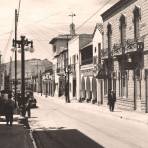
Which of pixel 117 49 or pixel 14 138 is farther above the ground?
pixel 117 49

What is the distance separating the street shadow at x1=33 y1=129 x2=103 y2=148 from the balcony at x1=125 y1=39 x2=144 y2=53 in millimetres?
12740

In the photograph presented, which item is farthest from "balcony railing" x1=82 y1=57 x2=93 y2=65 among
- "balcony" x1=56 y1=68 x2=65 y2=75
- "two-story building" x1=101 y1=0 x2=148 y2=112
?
"balcony" x1=56 y1=68 x2=65 y2=75

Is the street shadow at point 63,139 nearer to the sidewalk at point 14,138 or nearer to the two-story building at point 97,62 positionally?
the sidewalk at point 14,138

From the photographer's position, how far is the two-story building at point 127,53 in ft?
114

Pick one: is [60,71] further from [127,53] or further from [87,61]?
[127,53]

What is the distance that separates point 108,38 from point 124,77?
667cm

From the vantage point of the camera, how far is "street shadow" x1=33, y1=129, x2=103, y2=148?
1758 centimetres

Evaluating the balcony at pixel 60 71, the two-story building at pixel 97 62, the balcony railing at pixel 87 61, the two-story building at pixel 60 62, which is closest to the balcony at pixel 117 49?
the two-story building at pixel 97 62

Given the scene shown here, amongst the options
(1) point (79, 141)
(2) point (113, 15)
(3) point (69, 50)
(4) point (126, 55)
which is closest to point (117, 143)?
(1) point (79, 141)

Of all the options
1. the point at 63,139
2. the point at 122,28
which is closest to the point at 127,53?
the point at 122,28

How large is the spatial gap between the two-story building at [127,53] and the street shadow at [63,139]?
12.5 m

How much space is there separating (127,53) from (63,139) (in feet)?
60.4

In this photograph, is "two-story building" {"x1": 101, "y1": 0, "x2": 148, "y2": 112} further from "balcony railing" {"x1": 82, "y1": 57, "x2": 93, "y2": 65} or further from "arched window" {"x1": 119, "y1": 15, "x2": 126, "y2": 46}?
"balcony railing" {"x1": 82, "y1": 57, "x2": 93, "y2": 65}

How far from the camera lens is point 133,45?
3588 centimetres
